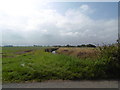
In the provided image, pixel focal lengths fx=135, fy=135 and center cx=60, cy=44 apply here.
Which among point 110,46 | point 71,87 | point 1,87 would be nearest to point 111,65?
point 110,46

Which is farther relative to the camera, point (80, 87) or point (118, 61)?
point (118, 61)

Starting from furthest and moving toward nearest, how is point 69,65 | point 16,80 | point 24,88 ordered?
point 69,65 < point 16,80 < point 24,88

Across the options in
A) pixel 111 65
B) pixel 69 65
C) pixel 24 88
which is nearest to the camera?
pixel 24 88

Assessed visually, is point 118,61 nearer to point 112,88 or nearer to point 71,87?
point 112,88

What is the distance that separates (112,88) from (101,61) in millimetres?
1933

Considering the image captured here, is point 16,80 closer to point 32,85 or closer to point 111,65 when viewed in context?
point 32,85

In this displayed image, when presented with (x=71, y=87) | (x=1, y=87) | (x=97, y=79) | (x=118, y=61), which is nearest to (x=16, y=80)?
(x=1, y=87)

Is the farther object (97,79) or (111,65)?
(111,65)

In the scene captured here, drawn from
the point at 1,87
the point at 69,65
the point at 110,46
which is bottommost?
the point at 1,87

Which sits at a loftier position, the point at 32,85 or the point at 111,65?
the point at 111,65

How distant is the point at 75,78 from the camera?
615 cm

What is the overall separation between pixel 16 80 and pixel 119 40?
5627 mm

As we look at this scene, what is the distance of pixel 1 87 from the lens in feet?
17.3

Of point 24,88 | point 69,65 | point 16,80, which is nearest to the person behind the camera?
point 24,88
